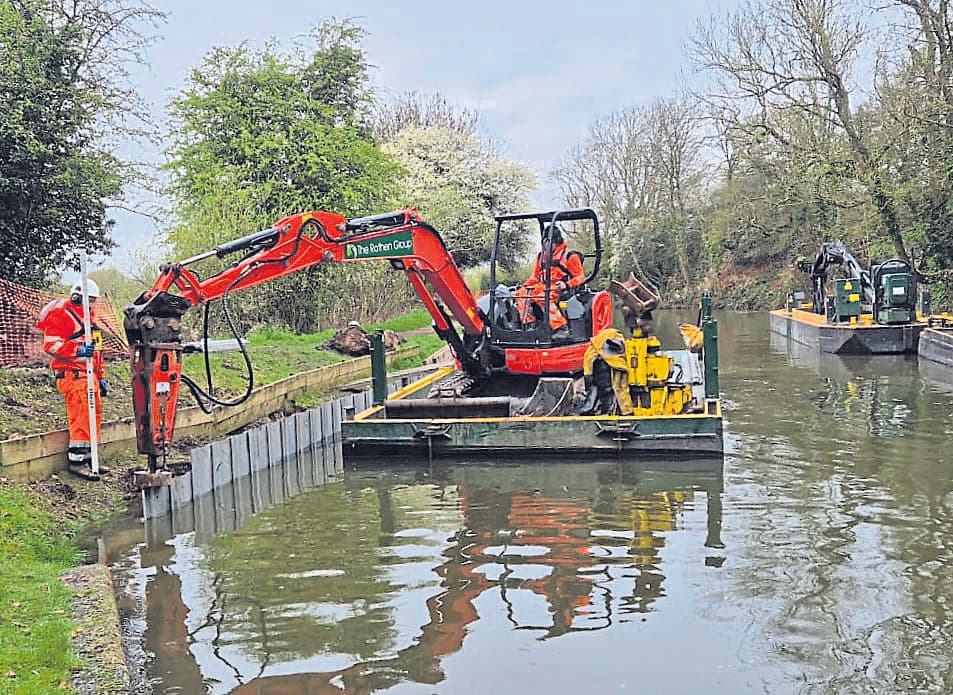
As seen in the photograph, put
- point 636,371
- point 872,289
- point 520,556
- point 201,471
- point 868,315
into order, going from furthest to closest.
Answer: point 868,315, point 872,289, point 636,371, point 201,471, point 520,556

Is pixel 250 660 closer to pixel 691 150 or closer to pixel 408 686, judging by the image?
pixel 408 686

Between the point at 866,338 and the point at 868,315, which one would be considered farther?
the point at 868,315

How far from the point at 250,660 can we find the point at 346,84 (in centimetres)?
2182

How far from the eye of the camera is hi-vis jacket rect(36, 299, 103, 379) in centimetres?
979

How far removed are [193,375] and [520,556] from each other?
25.2ft

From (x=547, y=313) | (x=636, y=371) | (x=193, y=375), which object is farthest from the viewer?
(x=193, y=375)

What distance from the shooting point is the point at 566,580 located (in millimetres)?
7465

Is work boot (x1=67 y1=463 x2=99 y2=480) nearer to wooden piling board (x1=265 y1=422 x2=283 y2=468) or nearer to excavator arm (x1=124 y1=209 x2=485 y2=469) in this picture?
excavator arm (x1=124 y1=209 x2=485 y2=469)

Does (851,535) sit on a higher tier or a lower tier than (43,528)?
lower

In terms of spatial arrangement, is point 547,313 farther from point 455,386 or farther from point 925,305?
point 925,305

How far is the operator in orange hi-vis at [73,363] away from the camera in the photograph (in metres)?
9.73

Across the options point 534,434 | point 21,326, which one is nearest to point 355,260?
point 534,434

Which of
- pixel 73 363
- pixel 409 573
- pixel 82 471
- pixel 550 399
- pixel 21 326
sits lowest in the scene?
pixel 409 573

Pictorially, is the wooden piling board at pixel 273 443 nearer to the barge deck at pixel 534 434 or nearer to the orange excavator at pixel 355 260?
the orange excavator at pixel 355 260
